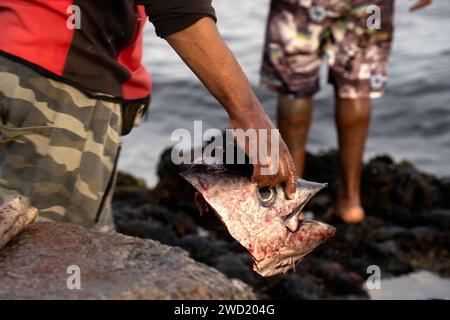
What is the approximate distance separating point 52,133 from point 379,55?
7.96 ft

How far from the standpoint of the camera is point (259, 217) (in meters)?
2.33

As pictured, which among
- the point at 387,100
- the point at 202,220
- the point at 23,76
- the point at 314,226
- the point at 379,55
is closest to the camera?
the point at 314,226

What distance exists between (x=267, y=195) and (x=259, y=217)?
9 cm

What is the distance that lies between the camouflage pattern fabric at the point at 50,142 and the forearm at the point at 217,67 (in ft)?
1.71

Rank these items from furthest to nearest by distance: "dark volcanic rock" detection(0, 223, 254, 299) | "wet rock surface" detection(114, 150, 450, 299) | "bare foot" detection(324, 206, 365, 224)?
"bare foot" detection(324, 206, 365, 224)
"wet rock surface" detection(114, 150, 450, 299)
"dark volcanic rock" detection(0, 223, 254, 299)

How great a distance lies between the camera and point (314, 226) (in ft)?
7.81

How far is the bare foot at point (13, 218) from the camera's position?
2.21 meters

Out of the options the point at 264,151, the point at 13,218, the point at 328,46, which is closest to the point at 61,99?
the point at 13,218

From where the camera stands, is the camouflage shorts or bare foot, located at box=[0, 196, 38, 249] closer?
bare foot, located at box=[0, 196, 38, 249]

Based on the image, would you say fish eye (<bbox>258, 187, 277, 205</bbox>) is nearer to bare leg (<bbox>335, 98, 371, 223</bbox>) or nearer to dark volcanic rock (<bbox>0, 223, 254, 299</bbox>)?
dark volcanic rock (<bbox>0, 223, 254, 299</bbox>)

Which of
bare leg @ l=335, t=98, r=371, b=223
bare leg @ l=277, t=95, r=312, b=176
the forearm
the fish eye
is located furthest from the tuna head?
bare leg @ l=335, t=98, r=371, b=223

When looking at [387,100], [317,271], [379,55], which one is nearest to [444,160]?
[387,100]

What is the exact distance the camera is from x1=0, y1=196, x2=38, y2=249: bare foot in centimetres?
221

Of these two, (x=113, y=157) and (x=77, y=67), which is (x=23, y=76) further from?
(x=113, y=157)
